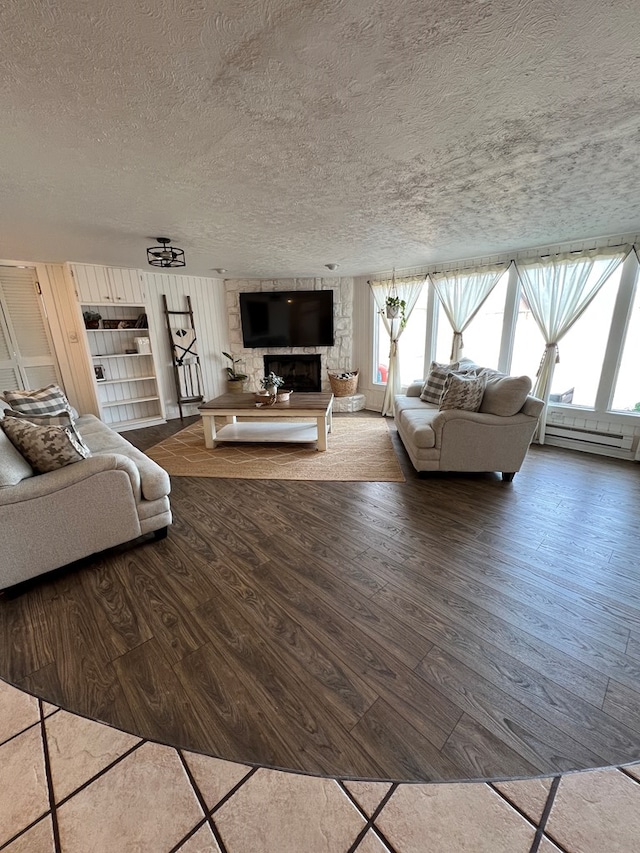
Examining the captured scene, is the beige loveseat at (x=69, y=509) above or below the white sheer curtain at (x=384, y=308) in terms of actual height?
below

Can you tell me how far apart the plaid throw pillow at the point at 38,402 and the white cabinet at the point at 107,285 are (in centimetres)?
197

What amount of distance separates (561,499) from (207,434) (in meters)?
3.64

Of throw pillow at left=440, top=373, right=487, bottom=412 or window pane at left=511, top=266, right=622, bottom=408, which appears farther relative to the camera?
window pane at left=511, top=266, right=622, bottom=408

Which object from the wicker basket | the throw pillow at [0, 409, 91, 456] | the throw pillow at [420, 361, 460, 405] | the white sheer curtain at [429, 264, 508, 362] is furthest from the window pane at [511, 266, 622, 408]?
the throw pillow at [0, 409, 91, 456]

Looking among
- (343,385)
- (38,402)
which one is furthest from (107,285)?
(343,385)

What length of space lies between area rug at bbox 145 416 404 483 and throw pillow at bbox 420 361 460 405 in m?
0.73

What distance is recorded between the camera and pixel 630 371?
357 cm

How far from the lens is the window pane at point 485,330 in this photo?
4.30 metres

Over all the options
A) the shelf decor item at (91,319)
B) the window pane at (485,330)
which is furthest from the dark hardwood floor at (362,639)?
the shelf decor item at (91,319)

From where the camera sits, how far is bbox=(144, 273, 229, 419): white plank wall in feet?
17.0

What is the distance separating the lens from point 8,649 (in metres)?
1.50

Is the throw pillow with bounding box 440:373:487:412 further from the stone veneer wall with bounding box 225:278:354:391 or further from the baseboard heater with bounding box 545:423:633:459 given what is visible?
the stone veneer wall with bounding box 225:278:354:391

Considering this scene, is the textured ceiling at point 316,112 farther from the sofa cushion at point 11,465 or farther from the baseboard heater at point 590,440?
the baseboard heater at point 590,440

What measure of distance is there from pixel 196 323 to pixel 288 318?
158 cm
